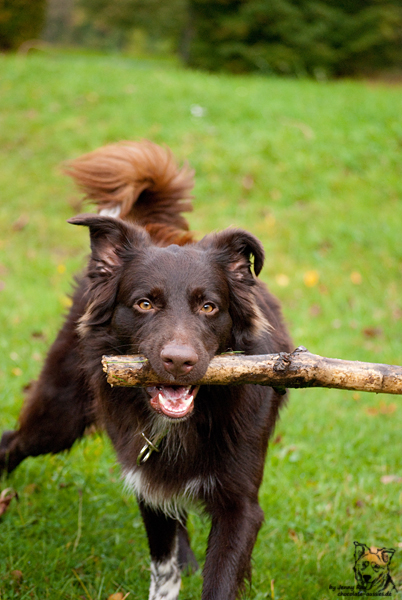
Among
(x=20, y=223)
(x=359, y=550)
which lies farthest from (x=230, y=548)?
(x=20, y=223)

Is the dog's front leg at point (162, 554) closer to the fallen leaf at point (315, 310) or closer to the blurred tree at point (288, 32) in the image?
the fallen leaf at point (315, 310)

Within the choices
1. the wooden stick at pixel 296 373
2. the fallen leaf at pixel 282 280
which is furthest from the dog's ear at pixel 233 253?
the fallen leaf at pixel 282 280

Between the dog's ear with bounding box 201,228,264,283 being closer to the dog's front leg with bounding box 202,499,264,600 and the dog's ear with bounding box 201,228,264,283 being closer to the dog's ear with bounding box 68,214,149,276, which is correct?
the dog's ear with bounding box 68,214,149,276

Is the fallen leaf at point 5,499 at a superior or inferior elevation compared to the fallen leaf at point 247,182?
inferior

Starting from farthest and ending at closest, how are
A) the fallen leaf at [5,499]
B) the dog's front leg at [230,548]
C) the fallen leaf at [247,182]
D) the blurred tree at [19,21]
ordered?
the blurred tree at [19,21]
the fallen leaf at [247,182]
the fallen leaf at [5,499]
the dog's front leg at [230,548]

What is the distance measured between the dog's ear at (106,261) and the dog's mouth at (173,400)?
1.91ft

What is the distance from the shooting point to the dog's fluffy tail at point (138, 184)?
167 inches

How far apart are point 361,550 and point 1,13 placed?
1802 cm

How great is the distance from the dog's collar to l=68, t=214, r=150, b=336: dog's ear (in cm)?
68

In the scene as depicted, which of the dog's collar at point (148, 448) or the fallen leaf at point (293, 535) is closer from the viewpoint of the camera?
the dog's collar at point (148, 448)

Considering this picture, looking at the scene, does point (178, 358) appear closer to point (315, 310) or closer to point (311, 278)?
point (315, 310)

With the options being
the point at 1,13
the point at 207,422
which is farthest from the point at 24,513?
the point at 1,13

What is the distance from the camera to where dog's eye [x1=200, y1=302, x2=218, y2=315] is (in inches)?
125

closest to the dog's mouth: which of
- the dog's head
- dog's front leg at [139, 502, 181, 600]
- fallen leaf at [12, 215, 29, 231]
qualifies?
the dog's head
